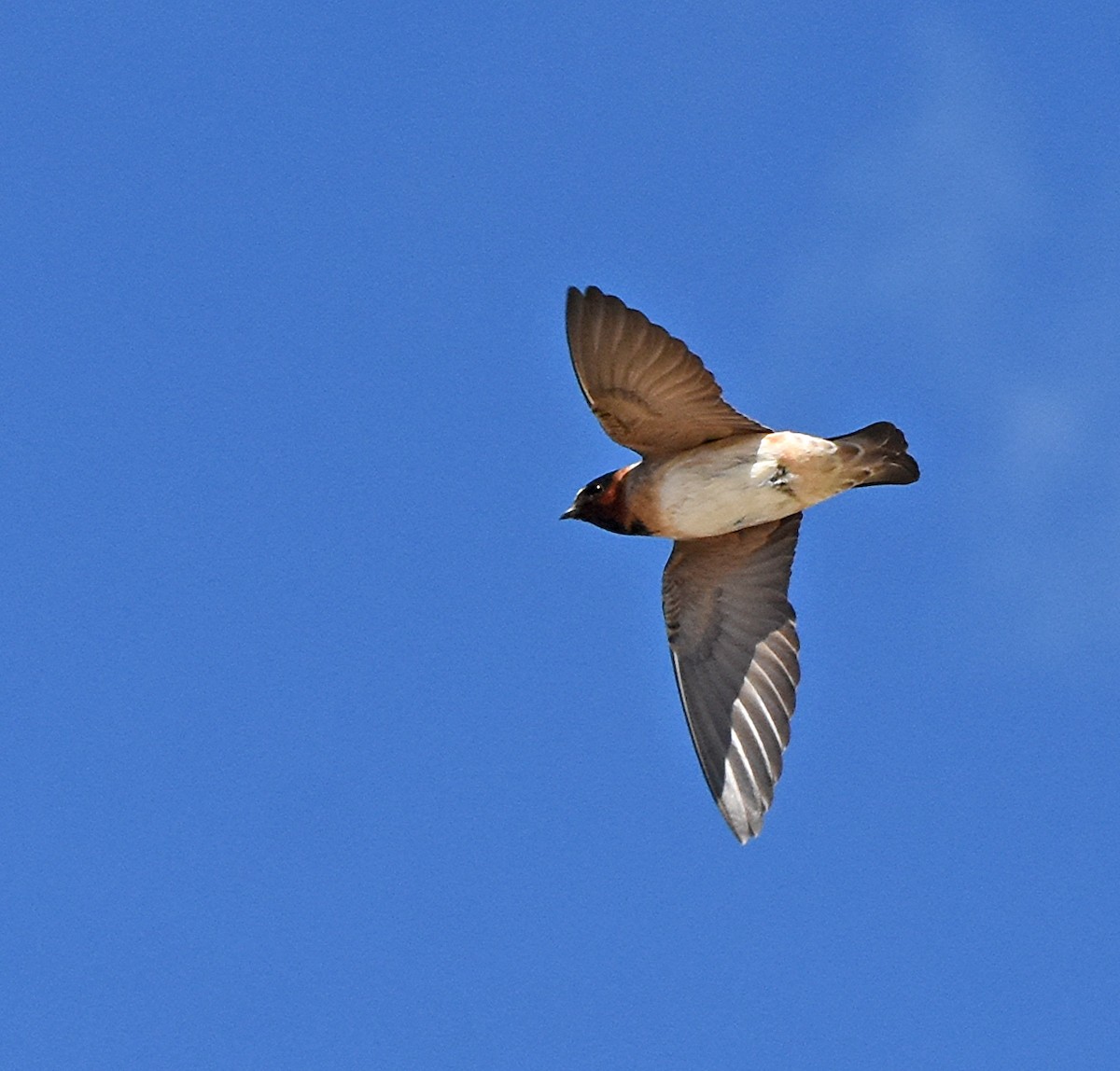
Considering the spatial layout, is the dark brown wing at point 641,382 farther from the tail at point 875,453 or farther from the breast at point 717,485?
the tail at point 875,453

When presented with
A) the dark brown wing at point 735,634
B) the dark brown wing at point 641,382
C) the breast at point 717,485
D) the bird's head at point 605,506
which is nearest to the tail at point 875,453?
the breast at point 717,485

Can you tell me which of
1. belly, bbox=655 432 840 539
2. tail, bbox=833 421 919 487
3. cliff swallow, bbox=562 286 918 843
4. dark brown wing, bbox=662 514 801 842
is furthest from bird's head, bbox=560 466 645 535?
tail, bbox=833 421 919 487

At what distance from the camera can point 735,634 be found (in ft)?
43.4

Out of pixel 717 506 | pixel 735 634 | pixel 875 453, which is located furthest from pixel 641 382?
pixel 735 634

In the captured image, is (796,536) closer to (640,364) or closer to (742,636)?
(742,636)

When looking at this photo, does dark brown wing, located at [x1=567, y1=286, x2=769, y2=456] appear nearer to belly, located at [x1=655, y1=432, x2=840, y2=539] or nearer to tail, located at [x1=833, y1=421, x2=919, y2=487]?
belly, located at [x1=655, y1=432, x2=840, y2=539]

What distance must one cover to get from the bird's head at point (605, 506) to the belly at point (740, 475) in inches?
10.8

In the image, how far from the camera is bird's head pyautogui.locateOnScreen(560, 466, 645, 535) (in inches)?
505

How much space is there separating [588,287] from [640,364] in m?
0.50

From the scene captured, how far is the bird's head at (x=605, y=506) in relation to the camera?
12820 mm

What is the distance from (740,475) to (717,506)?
219mm

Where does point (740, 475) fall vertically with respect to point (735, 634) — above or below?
above

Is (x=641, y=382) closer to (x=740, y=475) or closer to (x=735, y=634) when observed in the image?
(x=740, y=475)

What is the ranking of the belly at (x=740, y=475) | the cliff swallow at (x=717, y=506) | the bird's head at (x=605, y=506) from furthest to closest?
the bird's head at (x=605, y=506) → the belly at (x=740, y=475) → the cliff swallow at (x=717, y=506)
